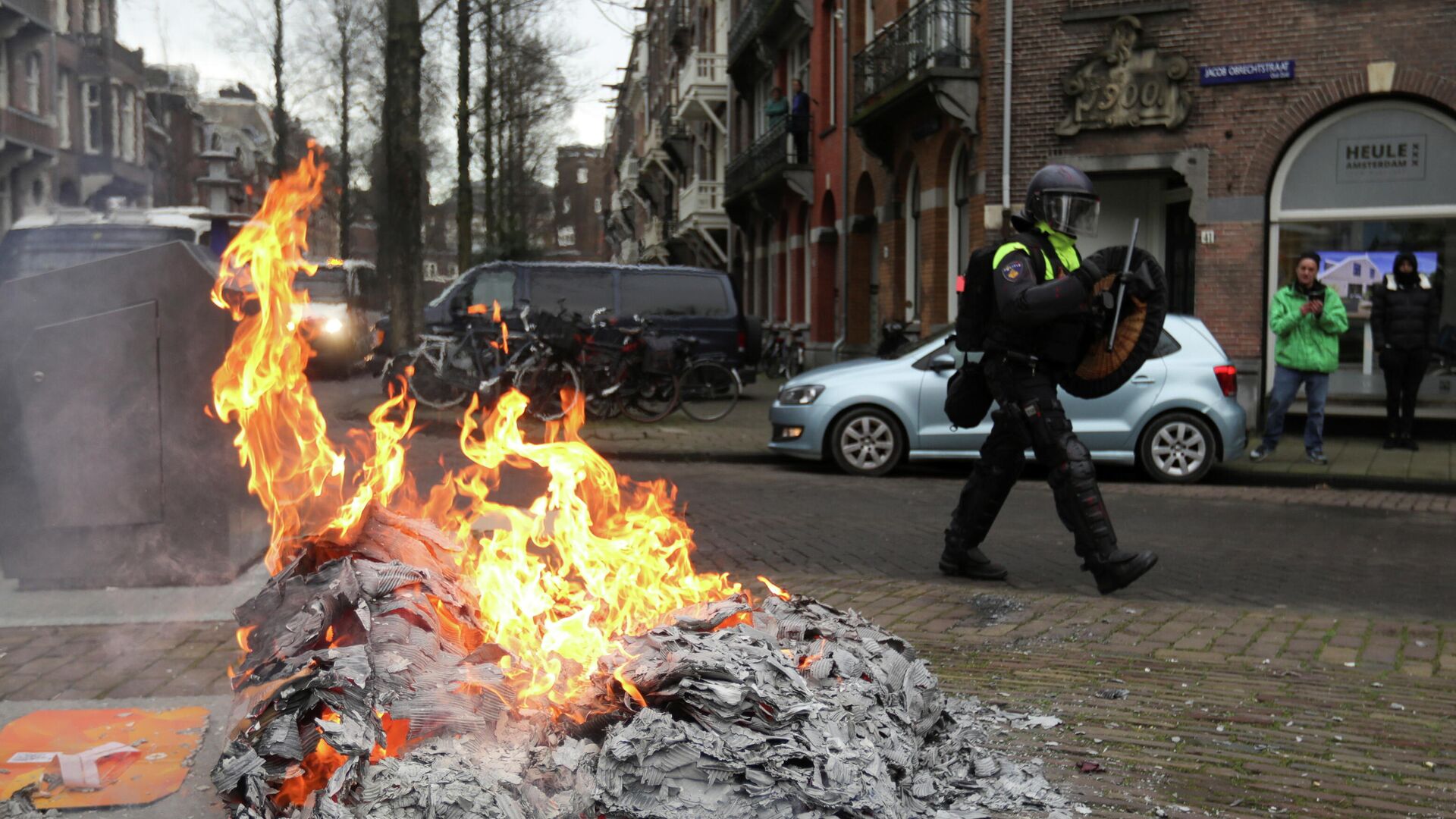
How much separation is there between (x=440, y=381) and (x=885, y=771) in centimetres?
1424

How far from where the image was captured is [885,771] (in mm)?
3152

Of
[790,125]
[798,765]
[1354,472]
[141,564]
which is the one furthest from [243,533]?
[790,125]

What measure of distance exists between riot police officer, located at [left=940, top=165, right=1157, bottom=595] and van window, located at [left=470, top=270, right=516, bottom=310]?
42.7 ft

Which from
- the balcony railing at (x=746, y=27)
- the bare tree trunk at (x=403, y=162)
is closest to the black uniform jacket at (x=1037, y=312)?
the bare tree trunk at (x=403, y=162)

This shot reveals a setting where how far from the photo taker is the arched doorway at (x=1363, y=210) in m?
16.1

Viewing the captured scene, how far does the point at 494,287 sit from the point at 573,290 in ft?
4.00

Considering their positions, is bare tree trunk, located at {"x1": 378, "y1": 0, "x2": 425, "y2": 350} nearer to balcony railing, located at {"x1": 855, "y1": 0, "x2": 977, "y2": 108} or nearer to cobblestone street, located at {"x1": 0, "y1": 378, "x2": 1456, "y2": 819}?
balcony railing, located at {"x1": 855, "y1": 0, "x2": 977, "y2": 108}

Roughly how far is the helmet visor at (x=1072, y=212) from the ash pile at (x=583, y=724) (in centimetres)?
311

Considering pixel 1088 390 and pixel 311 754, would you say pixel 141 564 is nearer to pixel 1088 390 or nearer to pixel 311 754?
pixel 311 754

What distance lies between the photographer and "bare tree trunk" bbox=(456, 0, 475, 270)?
24.4 metres

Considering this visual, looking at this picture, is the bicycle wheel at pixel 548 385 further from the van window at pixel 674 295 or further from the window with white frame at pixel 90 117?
the window with white frame at pixel 90 117

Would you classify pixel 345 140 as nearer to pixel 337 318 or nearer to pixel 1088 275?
pixel 337 318

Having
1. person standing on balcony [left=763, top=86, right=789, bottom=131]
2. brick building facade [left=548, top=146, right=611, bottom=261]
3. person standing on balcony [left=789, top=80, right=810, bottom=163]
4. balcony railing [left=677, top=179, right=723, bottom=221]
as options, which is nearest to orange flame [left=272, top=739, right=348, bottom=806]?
person standing on balcony [left=789, top=80, right=810, bottom=163]

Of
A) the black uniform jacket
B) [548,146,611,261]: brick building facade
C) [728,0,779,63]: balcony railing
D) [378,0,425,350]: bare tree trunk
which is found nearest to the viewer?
the black uniform jacket
